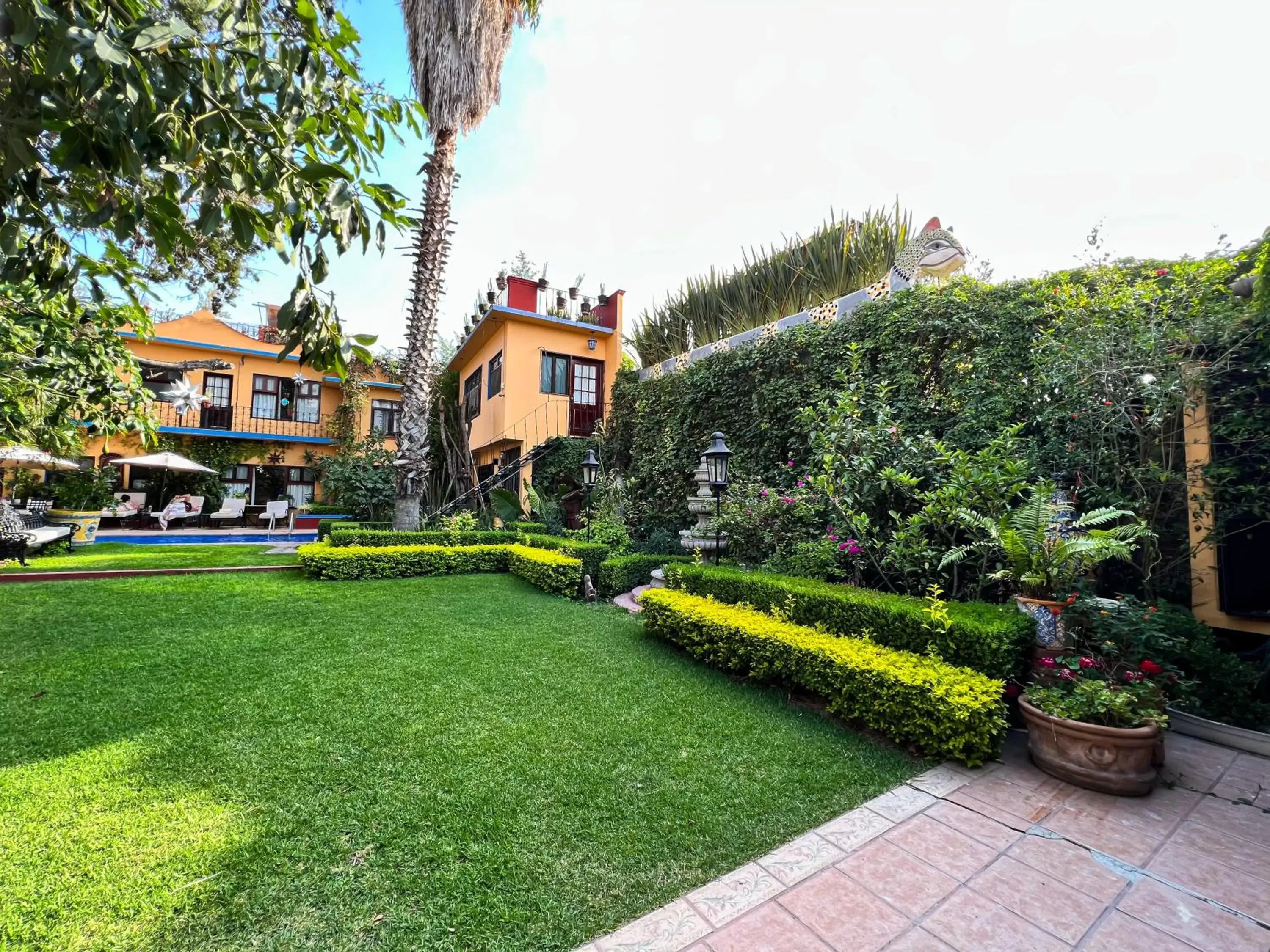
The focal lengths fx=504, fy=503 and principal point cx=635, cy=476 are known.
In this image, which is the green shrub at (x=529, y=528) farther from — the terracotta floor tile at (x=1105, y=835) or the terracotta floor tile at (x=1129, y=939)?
the terracotta floor tile at (x=1129, y=939)

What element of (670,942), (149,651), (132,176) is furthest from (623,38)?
(149,651)

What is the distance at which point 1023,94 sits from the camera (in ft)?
16.5

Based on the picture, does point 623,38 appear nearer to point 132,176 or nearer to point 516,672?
point 132,176

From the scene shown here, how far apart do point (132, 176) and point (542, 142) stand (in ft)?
21.8

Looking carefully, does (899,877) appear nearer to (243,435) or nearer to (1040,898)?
(1040,898)

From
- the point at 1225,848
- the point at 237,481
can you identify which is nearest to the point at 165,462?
the point at 237,481

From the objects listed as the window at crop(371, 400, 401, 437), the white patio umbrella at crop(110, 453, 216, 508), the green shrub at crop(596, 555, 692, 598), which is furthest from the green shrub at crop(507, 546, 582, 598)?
the window at crop(371, 400, 401, 437)

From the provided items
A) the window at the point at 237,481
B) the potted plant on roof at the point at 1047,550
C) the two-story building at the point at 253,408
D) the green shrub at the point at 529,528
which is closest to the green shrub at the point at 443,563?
the green shrub at the point at 529,528

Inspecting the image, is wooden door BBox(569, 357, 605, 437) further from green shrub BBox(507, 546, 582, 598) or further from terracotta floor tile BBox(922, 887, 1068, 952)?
terracotta floor tile BBox(922, 887, 1068, 952)

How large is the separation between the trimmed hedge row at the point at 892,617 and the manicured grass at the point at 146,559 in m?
8.78

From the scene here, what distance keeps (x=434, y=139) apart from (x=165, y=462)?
12.4 meters

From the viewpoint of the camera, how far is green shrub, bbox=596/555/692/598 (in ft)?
25.8

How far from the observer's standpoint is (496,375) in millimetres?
14344

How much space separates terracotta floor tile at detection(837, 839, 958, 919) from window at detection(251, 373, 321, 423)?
72.1ft
